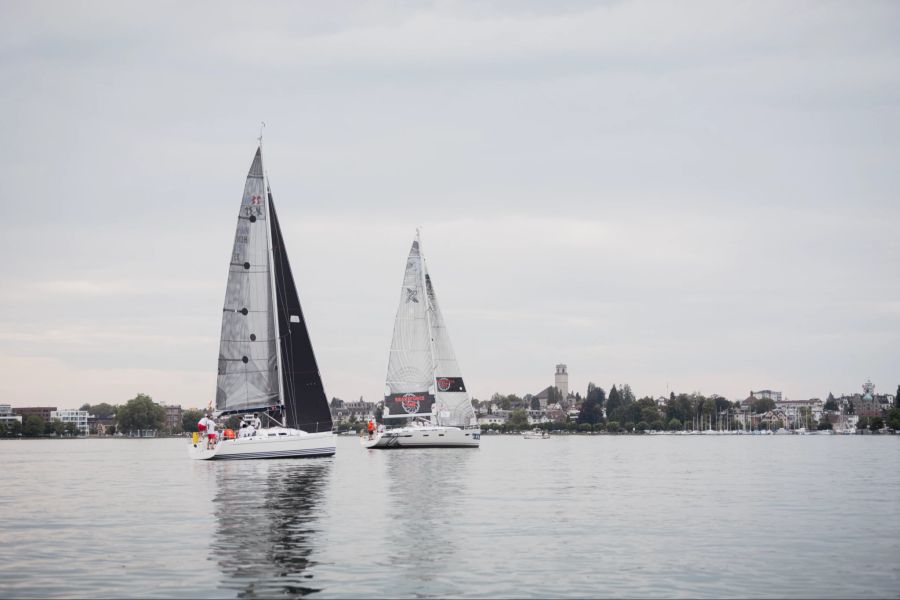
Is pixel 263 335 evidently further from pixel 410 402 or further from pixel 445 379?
pixel 445 379

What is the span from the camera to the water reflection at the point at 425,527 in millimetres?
23516

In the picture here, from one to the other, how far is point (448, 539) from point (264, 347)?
4787 centimetres

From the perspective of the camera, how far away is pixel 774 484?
188ft

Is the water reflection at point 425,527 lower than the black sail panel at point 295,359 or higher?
lower

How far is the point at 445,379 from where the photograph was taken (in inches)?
3967

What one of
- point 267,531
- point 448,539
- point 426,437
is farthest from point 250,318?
point 448,539

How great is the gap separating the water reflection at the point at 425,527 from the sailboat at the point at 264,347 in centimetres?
1275

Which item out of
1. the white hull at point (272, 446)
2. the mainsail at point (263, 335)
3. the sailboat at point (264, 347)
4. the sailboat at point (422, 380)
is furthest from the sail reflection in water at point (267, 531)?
the sailboat at point (422, 380)

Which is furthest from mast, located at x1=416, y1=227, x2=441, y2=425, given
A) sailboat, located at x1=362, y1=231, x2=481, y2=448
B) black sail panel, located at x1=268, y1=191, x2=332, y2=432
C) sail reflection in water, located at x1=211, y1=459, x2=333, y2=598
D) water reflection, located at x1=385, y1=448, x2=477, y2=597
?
sail reflection in water, located at x1=211, y1=459, x2=333, y2=598

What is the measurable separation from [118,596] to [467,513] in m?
18.0

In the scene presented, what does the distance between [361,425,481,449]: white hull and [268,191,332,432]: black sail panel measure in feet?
68.6

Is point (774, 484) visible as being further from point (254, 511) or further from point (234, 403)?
point (234, 403)

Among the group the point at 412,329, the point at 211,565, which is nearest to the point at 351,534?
the point at 211,565

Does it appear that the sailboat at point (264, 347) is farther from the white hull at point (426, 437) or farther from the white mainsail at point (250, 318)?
the white hull at point (426, 437)
